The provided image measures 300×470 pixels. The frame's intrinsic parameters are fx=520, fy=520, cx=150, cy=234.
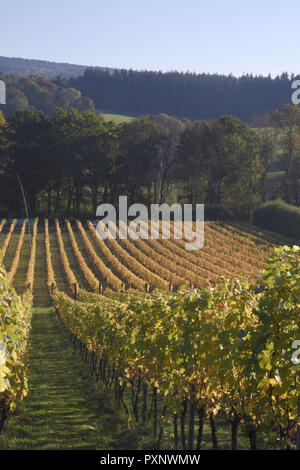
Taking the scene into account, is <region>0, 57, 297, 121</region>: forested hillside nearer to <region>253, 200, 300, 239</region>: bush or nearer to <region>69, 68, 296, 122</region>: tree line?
<region>69, 68, 296, 122</region>: tree line

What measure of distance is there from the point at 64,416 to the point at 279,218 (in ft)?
141

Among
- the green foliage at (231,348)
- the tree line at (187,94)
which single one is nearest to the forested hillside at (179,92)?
the tree line at (187,94)

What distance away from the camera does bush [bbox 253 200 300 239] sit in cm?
4931

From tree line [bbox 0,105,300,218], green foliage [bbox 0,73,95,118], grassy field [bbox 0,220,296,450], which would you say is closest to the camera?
grassy field [bbox 0,220,296,450]

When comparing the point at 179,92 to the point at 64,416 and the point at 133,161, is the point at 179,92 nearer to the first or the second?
the point at 133,161

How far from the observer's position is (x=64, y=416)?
11141 millimetres

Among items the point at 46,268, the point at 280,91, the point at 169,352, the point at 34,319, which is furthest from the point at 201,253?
the point at 280,91

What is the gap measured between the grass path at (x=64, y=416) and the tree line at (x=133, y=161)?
1755 inches

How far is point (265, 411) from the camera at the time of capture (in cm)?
604

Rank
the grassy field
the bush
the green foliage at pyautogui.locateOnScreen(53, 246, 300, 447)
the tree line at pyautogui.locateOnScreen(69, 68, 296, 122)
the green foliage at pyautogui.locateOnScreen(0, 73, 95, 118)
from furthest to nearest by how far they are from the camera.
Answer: the tree line at pyautogui.locateOnScreen(69, 68, 296, 122) < the green foliage at pyautogui.locateOnScreen(0, 73, 95, 118) < the bush < the grassy field < the green foliage at pyautogui.locateOnScreen(53, 246, 300, 447)

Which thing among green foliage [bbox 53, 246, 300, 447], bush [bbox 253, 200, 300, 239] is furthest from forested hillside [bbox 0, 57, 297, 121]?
green foliage [bbox 53, 246, 300, 447]

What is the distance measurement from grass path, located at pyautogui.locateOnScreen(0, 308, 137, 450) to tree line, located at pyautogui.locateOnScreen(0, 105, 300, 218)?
4457 centimetres

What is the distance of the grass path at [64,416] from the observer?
9.49 m

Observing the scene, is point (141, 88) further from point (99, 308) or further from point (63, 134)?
point (99, 308)
